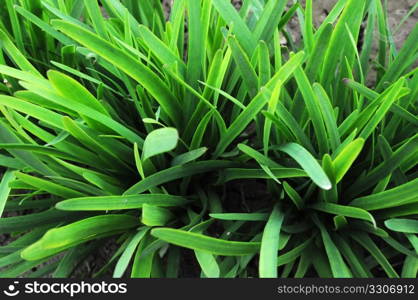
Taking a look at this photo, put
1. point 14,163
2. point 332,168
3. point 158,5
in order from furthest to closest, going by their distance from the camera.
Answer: point 158,5 → point 14,163 → point 332,168

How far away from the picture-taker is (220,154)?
754 millimetres

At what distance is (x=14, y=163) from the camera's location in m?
0.75

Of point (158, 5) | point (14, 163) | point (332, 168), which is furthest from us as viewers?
point (158, 5)

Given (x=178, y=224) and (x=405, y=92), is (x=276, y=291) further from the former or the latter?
(x=405, y=92)

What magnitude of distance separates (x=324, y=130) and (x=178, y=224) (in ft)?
0.94

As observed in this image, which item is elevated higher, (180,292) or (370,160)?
(370,160)

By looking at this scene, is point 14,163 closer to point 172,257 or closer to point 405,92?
point 172,257

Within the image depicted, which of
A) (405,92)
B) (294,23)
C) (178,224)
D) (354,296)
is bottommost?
(354,296)

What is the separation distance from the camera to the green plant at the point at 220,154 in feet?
2.10

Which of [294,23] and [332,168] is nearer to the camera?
[332,168]

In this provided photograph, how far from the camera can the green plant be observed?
2.10 ft

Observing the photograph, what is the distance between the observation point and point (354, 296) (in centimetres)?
67

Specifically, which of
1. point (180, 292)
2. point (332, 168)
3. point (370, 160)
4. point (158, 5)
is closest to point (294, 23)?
point (158, 5)

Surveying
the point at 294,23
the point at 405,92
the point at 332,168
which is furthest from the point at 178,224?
the point at 294,23
